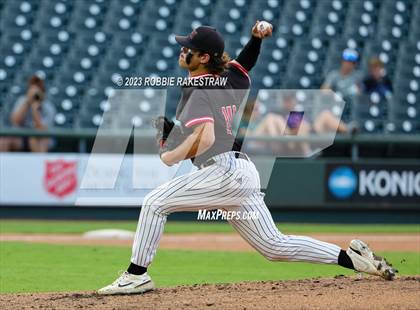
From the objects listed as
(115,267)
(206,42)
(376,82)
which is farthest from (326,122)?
(206,42)

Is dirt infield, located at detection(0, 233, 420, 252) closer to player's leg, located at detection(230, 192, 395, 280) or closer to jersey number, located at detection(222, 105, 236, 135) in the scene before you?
player's leg, located at detection(230, 192, 395, 280)

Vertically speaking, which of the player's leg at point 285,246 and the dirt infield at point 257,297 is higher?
the player's leg at point 285,246

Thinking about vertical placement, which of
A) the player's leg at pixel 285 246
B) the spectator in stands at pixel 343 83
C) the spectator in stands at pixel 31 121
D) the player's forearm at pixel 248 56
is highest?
the player's forearm at pixel 248 56

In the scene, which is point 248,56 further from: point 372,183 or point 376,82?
point 376,82

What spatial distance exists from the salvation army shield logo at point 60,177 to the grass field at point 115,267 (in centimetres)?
304

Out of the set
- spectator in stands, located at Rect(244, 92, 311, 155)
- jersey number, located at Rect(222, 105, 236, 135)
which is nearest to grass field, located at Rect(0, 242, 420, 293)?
jersey number, located at Rect(222, 105, 236, 135)

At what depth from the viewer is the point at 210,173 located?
5.96 m

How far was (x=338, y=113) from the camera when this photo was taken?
46.4 ft

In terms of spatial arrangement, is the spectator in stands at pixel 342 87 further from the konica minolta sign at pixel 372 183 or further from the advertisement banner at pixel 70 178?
the advertisement banner at pixel 70 178

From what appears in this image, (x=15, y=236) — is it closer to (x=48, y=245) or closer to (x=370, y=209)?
(x=48, y=245)

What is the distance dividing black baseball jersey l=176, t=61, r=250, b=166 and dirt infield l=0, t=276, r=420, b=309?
3.18 ft

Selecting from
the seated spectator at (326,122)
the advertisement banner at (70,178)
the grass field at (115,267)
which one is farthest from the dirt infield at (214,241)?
the seated spectator at (326,122)

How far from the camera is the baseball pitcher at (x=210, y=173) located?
18.8ft

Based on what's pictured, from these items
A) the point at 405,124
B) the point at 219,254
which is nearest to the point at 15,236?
the point at 219,254
